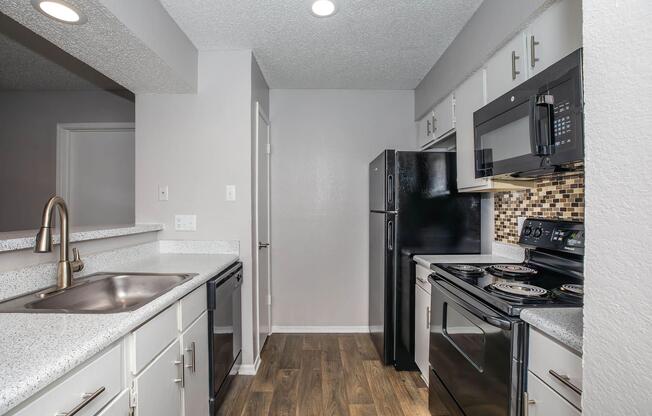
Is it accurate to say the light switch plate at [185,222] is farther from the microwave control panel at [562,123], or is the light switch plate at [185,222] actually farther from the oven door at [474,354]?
the microwave control panel at [562,123]

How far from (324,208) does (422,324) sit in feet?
4.61

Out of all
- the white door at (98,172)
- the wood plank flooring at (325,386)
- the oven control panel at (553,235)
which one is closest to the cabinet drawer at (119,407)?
the wood plank flooring at (325,386)

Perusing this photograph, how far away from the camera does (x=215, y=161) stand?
229 cm

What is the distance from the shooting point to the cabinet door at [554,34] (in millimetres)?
1187

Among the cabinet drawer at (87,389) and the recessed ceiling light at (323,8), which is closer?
the cabinet drawer at (87,389)

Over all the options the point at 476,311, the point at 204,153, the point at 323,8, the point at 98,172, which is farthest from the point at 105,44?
the point at 476,311

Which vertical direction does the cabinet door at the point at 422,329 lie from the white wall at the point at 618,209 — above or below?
below

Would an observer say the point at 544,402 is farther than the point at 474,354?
No

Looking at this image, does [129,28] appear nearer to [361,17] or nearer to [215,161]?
[215,161]

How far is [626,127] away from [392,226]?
5.82ft

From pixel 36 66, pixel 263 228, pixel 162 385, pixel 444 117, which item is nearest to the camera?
pixel 162 385

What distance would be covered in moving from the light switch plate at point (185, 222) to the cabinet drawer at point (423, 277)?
158cm

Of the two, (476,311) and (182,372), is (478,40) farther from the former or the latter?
(182,372)

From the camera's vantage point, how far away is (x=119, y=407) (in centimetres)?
92
